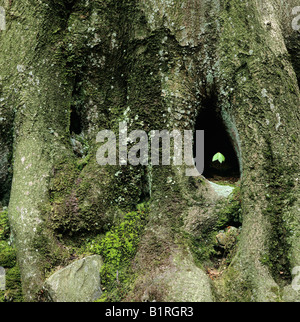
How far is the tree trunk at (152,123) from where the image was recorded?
2771 mm

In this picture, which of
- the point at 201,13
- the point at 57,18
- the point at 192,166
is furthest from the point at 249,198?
the point at 57,18

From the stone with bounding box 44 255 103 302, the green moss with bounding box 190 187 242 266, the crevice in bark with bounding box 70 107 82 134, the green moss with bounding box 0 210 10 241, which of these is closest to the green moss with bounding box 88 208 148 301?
the stone with bounding box 44 255 103 302

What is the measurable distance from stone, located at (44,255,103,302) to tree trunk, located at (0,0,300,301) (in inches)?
6.6

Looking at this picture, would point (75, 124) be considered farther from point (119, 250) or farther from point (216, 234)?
point (216, 234)

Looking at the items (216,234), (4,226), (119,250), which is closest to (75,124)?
(4,226)

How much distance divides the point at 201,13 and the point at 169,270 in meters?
2.51

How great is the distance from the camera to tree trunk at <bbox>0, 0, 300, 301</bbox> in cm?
277

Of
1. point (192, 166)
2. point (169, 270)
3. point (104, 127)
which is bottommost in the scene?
point (169, 270)

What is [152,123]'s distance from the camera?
3240 mm

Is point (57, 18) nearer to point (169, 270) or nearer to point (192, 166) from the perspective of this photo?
point (192, 166)

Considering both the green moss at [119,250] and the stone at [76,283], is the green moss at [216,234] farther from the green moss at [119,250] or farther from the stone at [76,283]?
the stone at [76,283]

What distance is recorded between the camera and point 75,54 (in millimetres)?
3564

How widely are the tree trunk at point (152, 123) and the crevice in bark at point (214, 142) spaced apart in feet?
0.13

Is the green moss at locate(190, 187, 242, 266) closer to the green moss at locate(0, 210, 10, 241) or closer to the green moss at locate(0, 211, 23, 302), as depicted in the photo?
the green moss at locate(0, 211, 23, 302)
